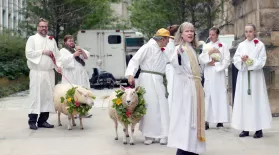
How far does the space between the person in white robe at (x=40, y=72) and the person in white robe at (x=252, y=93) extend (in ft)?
12.3

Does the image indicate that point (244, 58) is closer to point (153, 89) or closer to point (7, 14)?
point (153, 89)

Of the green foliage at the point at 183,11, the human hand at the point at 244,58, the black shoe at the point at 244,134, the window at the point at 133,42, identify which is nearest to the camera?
the human hand at the point at 244,58

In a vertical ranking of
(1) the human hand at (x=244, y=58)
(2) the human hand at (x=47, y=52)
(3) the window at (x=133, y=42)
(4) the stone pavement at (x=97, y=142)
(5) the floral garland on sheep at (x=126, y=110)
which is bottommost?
(4) the stone pavement at (x=97, y=142)

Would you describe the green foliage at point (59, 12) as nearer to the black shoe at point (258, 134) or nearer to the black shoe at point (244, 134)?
the black shoe at point (244, 134)

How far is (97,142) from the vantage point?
8508mm

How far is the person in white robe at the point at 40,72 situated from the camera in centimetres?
995

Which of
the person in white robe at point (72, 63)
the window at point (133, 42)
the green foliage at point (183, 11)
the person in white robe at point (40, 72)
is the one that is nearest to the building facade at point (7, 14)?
the window at point (133, 42)

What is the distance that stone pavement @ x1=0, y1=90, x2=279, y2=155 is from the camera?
25.1 feet

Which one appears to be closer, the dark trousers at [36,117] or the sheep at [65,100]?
the sheep at [65,100]

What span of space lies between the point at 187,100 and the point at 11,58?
61.2 feet

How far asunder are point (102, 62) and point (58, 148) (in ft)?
54.9

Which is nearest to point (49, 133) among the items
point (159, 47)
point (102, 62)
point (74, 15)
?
point (159, 47)

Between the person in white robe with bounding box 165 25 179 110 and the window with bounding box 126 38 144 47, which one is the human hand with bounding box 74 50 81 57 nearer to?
the person in white robe with bounding box 165 25 179 110

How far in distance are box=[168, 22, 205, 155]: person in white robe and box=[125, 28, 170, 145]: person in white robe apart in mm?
1809
